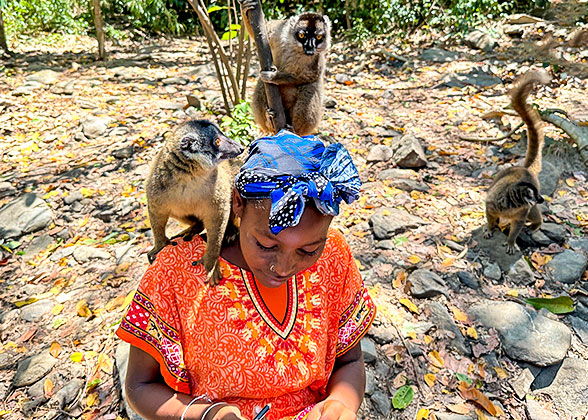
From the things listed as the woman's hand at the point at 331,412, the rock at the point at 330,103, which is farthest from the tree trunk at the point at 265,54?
the rock at the point at 330,103

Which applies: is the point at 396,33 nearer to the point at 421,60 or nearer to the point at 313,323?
the point at 421,60

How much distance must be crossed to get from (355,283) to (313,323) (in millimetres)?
299

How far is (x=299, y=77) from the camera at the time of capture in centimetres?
453

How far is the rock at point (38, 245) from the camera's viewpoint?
4.36 metres

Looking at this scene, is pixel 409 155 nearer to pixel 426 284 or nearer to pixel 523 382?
pixel 426 284

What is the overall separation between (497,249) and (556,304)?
866 millimetres

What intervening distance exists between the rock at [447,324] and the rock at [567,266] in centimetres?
135

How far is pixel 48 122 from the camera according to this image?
22.2 ft

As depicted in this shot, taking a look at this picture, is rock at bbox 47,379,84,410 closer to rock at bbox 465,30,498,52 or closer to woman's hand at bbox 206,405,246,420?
woman's hand at bbox 206,405,246,420

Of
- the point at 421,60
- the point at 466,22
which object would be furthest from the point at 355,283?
the point at 466,22

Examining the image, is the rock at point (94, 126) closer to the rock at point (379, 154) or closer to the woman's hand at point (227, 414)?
the rock at point (379, 154)

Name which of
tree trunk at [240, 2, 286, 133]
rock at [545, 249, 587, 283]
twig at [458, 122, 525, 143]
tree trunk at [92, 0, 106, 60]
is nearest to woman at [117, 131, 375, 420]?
tree trunk at [240, 2, 286, 133]

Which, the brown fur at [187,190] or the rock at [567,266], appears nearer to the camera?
the brown fur at [187,190]

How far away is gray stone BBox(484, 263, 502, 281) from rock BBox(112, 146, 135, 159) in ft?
15.9
